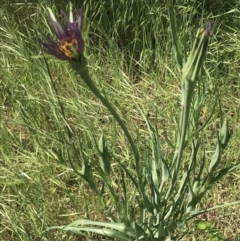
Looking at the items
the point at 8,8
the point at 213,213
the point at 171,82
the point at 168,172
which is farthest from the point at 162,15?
the point at 168,172

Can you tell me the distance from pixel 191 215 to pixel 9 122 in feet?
2.41

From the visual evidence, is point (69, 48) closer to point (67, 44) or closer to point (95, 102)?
point (67, 44)

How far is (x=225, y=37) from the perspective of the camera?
5.73 feet

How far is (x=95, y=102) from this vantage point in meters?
1.48

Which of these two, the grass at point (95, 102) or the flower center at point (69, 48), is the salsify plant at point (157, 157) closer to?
the flower center at point (69, 48)

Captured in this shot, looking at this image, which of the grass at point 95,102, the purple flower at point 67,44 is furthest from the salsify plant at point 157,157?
the grass at point 95,102

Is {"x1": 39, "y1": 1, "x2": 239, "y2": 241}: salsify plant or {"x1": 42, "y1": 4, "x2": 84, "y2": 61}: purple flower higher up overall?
{"x1": 42, "y1": 4, "x2": 84, "y2": 61}: purple flower

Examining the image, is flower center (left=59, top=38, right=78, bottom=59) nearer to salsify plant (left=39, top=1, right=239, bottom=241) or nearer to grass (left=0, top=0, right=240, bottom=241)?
salsify plant (left=39, top=1, right=239, bottom=241)

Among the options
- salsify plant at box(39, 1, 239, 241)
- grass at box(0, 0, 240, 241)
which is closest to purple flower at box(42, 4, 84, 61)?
salsify plant at box(39, 1, 239, 241)

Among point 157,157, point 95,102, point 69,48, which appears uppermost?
point 69,48

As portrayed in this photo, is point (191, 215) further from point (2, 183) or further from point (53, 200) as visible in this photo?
point (2, 183)

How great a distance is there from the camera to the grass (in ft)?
4.25

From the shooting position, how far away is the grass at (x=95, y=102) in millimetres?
1294

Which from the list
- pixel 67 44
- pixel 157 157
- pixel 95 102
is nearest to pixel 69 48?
pixel 67 44
